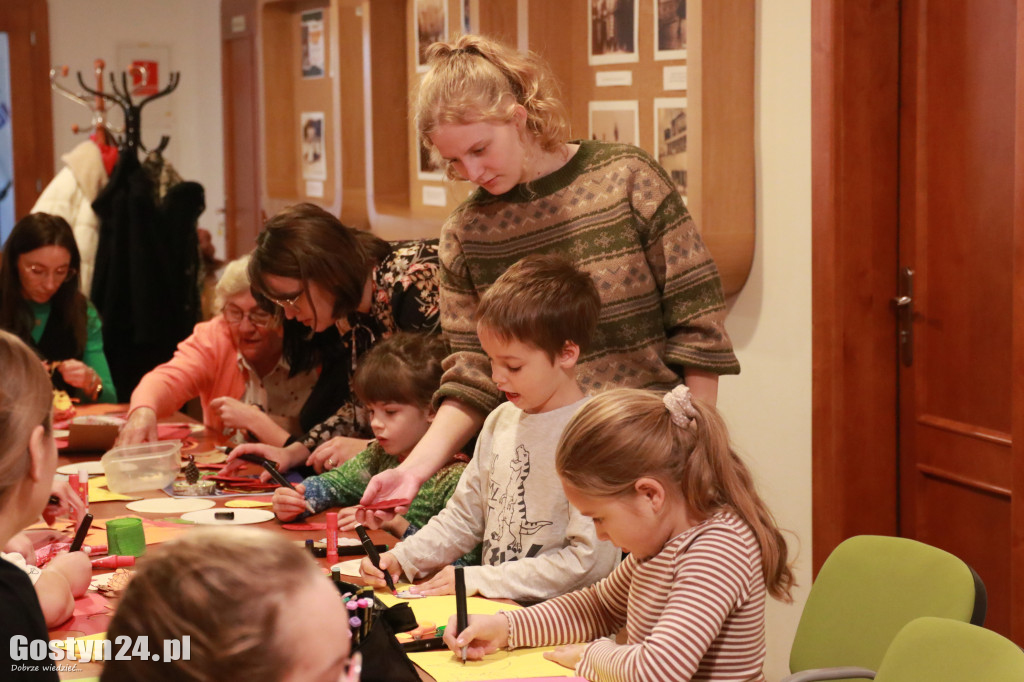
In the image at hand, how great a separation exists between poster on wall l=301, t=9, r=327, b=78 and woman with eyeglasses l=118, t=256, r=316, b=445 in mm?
2049

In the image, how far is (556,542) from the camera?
76.7 inches

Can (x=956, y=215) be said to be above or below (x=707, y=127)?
below

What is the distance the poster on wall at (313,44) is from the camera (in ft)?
17.5

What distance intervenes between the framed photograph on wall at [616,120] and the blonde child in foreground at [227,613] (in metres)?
2.63

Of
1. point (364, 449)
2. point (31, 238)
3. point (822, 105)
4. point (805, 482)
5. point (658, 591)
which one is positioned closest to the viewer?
point (658, 591)

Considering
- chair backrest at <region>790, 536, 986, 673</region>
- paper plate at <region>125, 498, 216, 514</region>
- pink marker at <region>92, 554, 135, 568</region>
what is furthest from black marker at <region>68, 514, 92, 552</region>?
chair backrest at <region>790, 536, 986, 673</region>

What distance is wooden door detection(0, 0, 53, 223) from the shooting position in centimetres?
732

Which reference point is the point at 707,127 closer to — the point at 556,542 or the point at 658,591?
the point at 556,542

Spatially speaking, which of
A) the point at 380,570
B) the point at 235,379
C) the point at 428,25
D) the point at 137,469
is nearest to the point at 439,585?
the point at 380,570

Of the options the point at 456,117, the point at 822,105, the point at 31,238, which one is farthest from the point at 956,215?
the point at 31,238

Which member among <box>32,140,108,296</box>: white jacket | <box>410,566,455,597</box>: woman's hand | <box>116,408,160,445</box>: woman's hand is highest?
<box>32,140,108,296</box>: white jacket

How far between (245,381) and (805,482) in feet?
5.54

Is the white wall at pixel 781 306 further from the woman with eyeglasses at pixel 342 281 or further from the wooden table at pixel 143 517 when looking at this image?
the wooden table at pixel 143 517

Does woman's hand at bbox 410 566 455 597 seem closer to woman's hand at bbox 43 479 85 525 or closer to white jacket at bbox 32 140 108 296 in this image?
woman's hand at bbox 43 479 85 525
